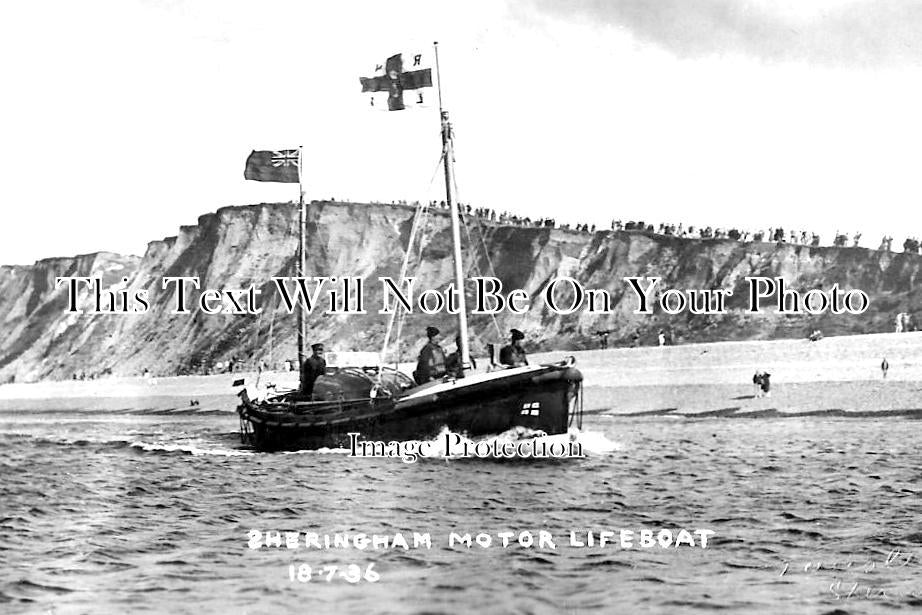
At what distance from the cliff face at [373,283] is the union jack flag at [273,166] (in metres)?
2.78

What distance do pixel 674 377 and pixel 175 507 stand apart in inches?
655

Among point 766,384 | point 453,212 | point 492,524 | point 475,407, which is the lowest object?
point 492,524

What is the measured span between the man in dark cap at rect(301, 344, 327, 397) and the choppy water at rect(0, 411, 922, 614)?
1.62 meters

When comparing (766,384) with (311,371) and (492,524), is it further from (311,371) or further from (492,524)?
(492,524)

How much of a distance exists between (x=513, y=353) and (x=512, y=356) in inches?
2.3

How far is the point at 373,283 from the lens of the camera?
20719 millimetres

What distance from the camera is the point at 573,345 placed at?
28.0m

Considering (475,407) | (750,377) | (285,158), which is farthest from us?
(750,377)

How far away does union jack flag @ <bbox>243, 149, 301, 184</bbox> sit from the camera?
15398 millimetres

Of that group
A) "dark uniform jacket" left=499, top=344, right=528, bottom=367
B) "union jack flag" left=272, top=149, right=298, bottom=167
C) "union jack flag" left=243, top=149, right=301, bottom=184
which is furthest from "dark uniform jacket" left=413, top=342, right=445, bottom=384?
"union jack flag" left=272, top=149, right=298, bottom=167

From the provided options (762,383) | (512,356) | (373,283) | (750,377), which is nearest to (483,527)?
(512,356)

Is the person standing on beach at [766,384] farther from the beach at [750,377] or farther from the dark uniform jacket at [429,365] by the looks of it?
the dark uniform jacket at [429,365]

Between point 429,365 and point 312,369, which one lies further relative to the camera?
point 312,369

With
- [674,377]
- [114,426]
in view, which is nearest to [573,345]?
[674,377]
